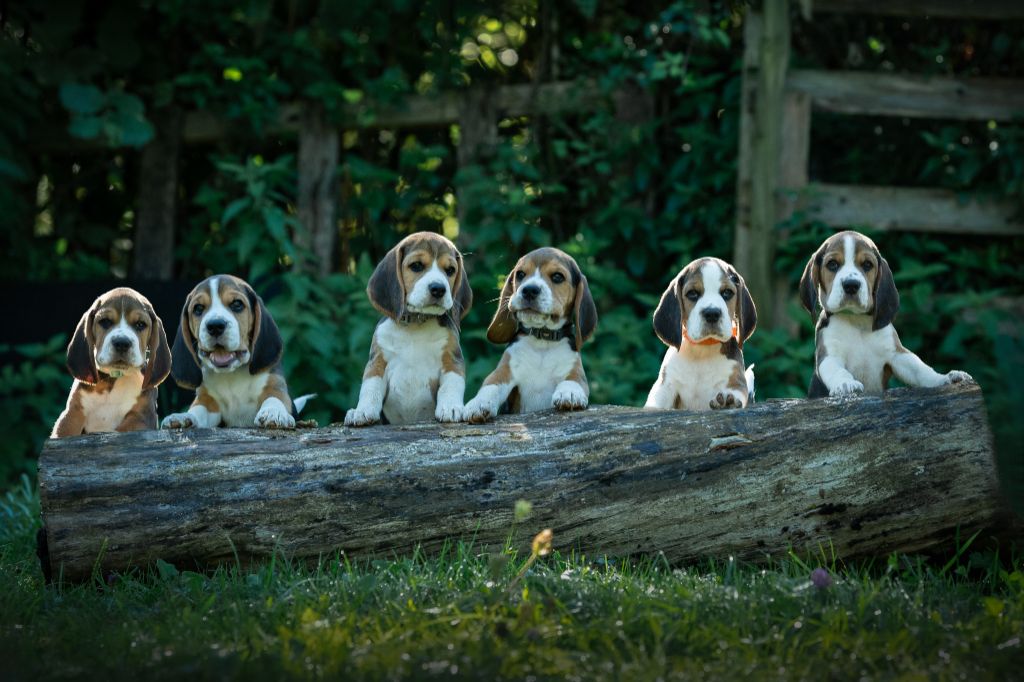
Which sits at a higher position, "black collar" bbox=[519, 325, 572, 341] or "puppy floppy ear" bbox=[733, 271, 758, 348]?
"puppy floppy ear" bbox=[733, 271, 758, 348]

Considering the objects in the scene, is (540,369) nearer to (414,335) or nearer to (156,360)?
(414,335)

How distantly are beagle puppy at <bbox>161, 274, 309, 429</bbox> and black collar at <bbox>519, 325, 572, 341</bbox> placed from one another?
1.38 metres

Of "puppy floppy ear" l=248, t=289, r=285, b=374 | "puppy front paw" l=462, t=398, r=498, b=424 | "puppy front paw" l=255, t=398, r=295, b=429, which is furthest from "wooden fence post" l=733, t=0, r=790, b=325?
"puppy front paw" l=255, t=398, r=295, b=429

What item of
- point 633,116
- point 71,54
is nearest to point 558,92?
point 633,116

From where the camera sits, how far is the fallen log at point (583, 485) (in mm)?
5469

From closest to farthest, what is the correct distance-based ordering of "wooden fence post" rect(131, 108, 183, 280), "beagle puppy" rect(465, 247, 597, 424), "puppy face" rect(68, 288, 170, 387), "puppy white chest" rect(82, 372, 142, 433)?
"puppy face" rect(68, 288, 170, 387)
"puppy white chest" rect(82, 372, 142, 433)
"beagle puppy" rect(465, 247, 597, 424)
"wooden fence post" rect(131, 108, 183, 280)

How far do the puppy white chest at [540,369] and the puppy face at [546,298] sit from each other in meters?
0.12

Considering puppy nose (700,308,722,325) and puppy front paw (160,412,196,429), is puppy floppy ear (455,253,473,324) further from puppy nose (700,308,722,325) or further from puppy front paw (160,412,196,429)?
puppy front paw (160,412,196,429)

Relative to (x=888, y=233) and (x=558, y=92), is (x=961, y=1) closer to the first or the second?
(x=888, y=233)

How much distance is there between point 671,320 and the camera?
6359 millimetres

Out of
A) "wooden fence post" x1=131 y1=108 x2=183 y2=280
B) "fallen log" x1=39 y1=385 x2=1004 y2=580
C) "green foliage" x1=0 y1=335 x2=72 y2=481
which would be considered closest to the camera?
"fallen log" x1=39 y1=385 x2=1004 y2=580

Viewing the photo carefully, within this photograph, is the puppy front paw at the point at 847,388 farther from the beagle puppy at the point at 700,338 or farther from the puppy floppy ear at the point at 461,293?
the puppy floppy ear at the point at 461,293

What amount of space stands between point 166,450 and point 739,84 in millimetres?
6546

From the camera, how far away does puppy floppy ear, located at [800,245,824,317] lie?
641cm
